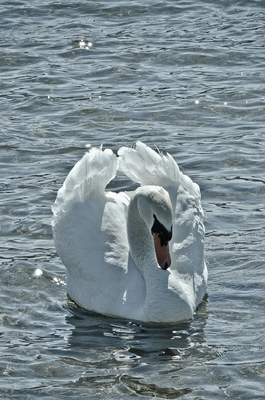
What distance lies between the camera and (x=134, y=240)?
7.80 meters

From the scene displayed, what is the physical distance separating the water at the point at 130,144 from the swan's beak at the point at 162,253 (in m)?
0.60

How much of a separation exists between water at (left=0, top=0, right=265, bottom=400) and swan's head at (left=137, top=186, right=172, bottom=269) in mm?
717

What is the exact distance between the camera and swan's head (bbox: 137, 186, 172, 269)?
713 cm

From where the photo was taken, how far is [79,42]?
16.7 m

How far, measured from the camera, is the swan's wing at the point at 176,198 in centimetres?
778

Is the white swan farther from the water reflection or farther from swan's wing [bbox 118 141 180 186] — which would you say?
the water reflection

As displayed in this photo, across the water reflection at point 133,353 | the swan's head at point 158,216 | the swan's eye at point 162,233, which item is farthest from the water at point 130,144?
the swan's eye at point 162,233

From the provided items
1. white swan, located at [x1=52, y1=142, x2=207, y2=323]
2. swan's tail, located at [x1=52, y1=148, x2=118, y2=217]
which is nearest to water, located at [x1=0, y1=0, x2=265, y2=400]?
white swan, located at [x1=52, y1=142, x2=207, y2=323]

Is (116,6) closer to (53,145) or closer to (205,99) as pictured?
(205,99)

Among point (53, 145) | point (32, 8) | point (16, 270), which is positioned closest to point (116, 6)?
point (32, 8)

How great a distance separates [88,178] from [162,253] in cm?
117

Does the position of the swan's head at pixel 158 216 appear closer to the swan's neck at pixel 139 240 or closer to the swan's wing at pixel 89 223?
the swan's neck at pixel 139 240

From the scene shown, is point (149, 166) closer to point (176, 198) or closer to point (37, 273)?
point (176, 198)

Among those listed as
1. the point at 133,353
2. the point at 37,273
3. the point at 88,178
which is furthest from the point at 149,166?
the point at 133,353
